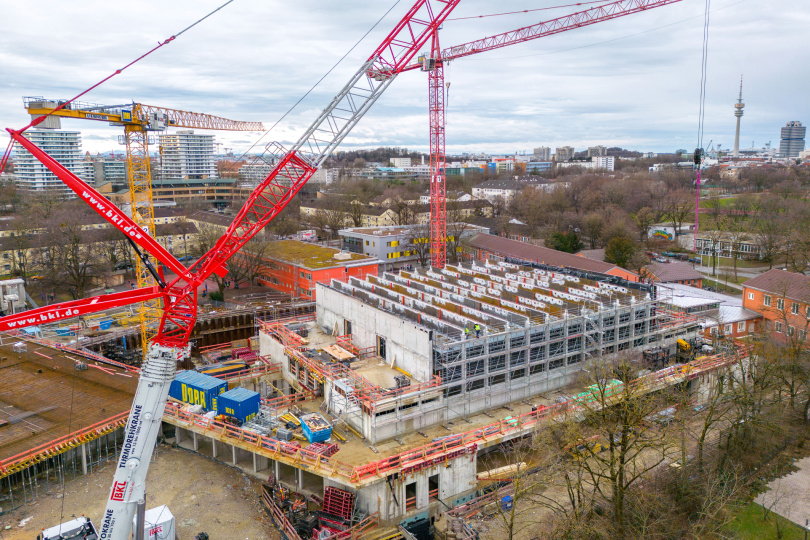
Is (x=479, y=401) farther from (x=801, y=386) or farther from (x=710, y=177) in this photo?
(x=710, y=177)

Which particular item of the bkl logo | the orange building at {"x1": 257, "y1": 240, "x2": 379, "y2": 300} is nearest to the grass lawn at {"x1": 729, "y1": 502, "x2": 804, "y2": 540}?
the bkl logo

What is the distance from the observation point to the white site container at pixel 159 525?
16.9 meters

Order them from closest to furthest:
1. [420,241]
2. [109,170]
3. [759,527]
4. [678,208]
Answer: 1. [759,527]
2. [420,241]
3. [678,208]
4. [109,170]

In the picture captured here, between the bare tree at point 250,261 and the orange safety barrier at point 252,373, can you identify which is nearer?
the orange safety barrier at point 252,373

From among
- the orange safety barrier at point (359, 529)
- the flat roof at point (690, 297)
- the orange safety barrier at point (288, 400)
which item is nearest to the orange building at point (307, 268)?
the orange safety barrier at point (288, 400)

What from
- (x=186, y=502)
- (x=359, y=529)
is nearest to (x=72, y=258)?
(x=186, y=502)

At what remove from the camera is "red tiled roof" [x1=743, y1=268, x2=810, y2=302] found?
1275 inches

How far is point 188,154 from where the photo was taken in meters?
160

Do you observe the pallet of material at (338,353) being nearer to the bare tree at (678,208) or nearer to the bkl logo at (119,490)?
the bkl logo at (119,490)

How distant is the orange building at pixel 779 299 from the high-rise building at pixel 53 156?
424 ft

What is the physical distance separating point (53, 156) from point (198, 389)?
456 feet

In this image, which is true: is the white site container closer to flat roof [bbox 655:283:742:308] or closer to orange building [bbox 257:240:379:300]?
orange building [bbox 257:240:379:300]

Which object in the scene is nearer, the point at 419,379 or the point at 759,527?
the point at 759,527

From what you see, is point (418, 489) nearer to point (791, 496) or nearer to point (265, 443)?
point (265, 443)
